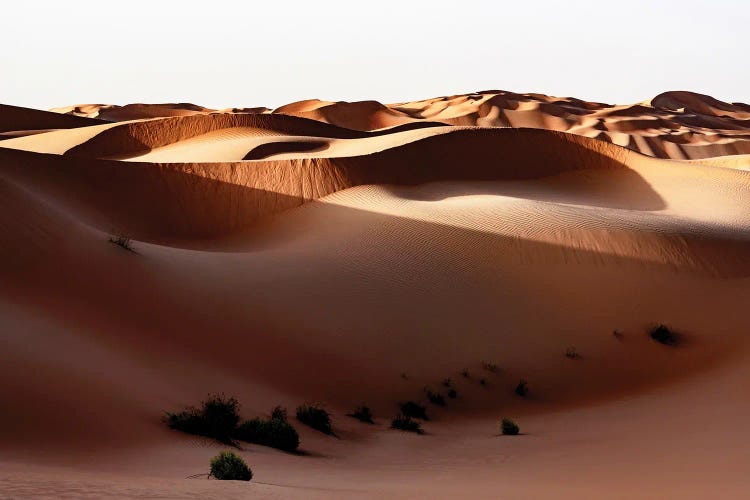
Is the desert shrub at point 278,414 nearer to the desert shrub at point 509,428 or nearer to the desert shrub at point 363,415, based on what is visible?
the desert shrub at point 363,415

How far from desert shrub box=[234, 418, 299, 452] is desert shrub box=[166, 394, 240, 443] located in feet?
0.48

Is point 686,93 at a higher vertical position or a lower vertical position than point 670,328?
higher

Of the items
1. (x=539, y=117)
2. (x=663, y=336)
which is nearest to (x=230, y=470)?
(x=663, y=336)

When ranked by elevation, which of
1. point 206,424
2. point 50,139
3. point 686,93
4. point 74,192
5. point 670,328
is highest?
point 686,93

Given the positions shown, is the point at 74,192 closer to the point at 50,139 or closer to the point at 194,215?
the point at 194,215

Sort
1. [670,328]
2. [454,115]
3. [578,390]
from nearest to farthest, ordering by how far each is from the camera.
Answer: [578,390]
[670,328]
[454,115]

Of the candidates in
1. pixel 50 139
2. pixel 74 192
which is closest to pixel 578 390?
pixel 74 192

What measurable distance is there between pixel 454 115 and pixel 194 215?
60718mm

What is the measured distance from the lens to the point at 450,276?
1866 centimetres

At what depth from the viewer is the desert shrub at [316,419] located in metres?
12.2

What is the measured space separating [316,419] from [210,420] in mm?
2048

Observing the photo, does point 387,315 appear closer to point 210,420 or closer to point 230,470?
point 210,420

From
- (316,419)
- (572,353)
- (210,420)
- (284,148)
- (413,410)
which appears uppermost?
(284,148)

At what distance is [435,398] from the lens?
14.5m
